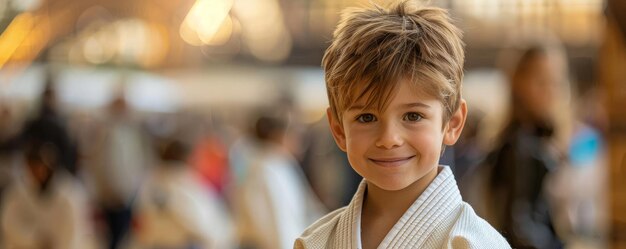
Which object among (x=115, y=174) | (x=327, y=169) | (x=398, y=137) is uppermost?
(x=398, y=137)

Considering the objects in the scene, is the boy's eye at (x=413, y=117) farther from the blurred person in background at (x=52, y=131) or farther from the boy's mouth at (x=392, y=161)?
the blurred person in background at (x=52, y=131)

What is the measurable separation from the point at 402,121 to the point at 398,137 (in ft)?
0.11

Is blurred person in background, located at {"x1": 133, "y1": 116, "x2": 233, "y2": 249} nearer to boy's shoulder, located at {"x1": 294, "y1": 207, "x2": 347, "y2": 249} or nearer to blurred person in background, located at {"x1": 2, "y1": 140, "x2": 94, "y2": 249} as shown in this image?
blurred person in background, located at {"x1": 2, "y1": 140, "x2": 94, "y2": 249}

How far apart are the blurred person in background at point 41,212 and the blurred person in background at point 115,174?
1.36 metres

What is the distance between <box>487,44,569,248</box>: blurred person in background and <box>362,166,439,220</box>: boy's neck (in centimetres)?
140

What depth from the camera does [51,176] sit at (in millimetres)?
6730

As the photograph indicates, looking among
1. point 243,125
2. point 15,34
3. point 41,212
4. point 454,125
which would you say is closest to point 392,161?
point 454,125

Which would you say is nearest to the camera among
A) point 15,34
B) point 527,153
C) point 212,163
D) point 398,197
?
point 398,197

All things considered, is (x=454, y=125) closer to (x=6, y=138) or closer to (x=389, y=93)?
(x=389, y=93)

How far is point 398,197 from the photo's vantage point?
6.51 ft

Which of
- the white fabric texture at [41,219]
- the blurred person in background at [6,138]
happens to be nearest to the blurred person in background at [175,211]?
the white fabric texture at [41,219]

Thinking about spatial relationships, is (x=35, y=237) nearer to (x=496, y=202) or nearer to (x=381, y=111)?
(x=496, y=202)

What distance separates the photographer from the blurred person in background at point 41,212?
6461mm

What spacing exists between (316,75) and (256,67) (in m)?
1.54
